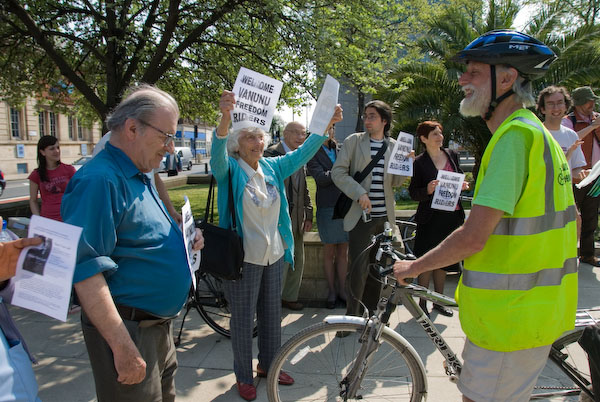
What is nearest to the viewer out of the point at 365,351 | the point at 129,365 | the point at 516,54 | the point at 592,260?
the point at 129,365

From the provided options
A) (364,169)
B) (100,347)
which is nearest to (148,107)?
(100,347)

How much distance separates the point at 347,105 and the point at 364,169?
34.8m

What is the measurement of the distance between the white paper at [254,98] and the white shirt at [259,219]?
1.08 feet

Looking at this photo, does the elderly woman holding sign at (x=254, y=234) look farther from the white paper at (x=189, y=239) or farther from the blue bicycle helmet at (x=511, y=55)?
the blue bicycle helmet at (x=511, y=55)

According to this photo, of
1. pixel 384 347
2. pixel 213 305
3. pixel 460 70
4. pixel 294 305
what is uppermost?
pixel 460 70

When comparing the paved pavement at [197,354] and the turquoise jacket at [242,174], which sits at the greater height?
the turquoise jacket at [242,174]

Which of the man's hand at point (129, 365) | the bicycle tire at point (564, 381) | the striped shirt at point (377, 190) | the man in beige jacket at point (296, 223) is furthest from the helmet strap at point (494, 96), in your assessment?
the man in beige jacket at point (296, 223)

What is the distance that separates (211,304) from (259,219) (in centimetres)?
152

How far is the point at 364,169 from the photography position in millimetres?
4188

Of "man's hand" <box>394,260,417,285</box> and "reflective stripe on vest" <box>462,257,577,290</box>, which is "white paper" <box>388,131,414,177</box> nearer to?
"man's hand" <box>394,260,417,285</box>

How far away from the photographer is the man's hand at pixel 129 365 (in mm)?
1704

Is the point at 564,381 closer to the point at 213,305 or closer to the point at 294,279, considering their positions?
the point at 294,279

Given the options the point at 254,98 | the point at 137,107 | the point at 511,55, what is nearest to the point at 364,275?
the point at 254,98

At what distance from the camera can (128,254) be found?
1780 mm
